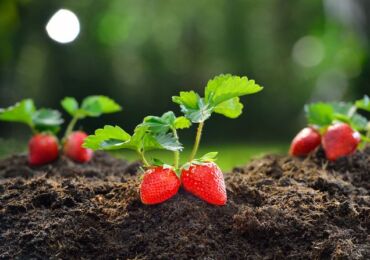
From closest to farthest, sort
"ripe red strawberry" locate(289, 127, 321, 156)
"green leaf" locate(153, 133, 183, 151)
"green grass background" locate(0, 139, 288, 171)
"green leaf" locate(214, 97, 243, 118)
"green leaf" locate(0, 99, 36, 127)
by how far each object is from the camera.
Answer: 1. "green leaf" locate(153, 133, 183, 151)
2. "green leaf" locate(214, 97, 243, 118)
3. "ripe red strawberry" locate(289, 127, 321, 156)
4. "green leaf" locate(0, 99, 36, 127)
5. "green grass background" locate(0, 139, 288, 171)

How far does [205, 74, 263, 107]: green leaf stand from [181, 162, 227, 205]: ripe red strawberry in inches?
6.3

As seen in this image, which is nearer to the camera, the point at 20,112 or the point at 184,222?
the point at 184,222

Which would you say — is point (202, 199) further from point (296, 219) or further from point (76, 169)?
point (76, 169)

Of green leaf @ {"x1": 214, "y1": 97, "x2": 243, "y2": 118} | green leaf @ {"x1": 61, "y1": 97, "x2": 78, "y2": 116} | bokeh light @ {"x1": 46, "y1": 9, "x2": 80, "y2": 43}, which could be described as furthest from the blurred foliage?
green leaf @ {"x1": 214, "y1": 97, "x2": 243, "y2": 118}

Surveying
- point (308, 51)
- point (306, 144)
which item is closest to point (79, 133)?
point (306, 144)

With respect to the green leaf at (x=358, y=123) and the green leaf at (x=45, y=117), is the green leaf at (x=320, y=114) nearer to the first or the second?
the green leaf at (x=358, y=123)

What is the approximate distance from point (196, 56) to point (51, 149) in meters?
3.85

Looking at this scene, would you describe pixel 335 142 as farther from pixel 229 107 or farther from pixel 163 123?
pixel 163 123

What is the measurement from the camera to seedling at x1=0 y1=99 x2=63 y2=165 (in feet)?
8.33

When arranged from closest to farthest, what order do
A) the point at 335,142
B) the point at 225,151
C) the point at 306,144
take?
the point at 335,142 < the point at 306,144 < the point at 225,151

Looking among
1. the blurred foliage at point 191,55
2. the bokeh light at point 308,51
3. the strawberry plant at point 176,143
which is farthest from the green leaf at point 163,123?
the bokeh light at point 308,51

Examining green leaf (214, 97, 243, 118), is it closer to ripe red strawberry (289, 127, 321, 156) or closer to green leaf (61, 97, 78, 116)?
ripe red strawberry (289, 127, 321, 156)

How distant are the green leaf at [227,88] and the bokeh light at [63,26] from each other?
154 inches

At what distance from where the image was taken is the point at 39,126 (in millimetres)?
2650
